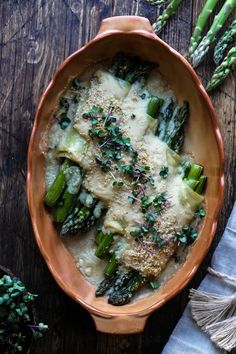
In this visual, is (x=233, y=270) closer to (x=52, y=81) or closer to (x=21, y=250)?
(x=21, y=250)

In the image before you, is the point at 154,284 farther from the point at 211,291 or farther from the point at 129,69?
the point at 129,69

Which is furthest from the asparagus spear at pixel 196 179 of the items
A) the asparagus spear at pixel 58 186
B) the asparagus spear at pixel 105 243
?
the asparagus spear at pixel 58 186

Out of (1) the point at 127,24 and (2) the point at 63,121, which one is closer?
(1) the point at 127,24

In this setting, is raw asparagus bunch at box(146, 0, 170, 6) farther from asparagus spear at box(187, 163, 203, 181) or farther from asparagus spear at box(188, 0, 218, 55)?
asparagus spear at box(187, 163, 203, 181)

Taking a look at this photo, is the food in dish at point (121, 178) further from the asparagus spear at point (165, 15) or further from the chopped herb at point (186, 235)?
the asparagus spear at point (165, 15)

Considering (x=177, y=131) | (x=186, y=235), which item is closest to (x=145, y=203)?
(x=186, y=235)

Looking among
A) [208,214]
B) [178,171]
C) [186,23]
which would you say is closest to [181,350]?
[208,214]

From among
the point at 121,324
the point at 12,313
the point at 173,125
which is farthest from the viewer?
the point at 173,125

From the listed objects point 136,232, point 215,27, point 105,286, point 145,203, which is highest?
point 215,27

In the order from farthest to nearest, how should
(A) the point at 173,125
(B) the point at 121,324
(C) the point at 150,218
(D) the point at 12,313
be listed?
(A) the point at 173,125 → (C) the point at 150,218 → (B) the point at 121,324 → (D) the point at 12,313
